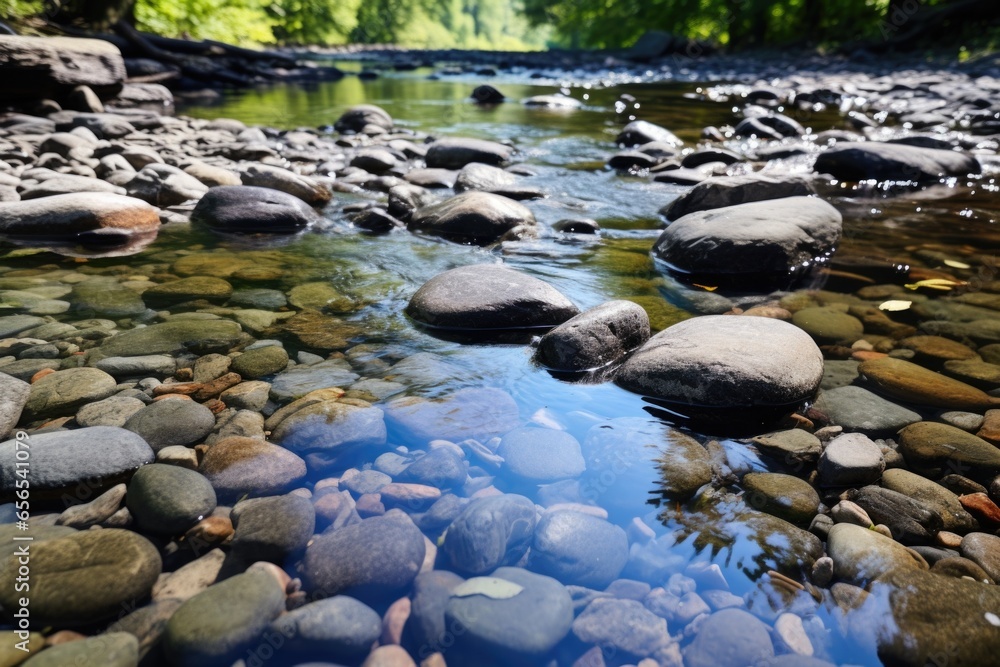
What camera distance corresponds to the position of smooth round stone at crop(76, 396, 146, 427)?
200 cm

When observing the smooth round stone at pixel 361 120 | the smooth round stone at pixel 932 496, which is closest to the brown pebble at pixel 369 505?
the smooth round stone at pixel 932 496

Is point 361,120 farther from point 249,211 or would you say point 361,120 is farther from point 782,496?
point 782,496

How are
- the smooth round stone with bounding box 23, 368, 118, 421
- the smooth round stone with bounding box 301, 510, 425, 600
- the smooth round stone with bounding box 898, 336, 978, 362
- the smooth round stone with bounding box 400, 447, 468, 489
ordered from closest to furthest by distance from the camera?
the smooth round stone with bounding box 301, 510, 425, 600 → the smooth round stone with bounding box 400, 447, 468, 489 → the smooth round stone with bounding box 23, 368, 118, 421 → the smooth round stone with bounding box 898, 336, 978, 362

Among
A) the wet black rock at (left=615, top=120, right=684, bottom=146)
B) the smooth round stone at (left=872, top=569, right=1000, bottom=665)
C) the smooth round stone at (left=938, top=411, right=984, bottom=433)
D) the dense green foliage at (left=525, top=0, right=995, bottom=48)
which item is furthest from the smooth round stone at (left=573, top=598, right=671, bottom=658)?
the dense green foliage at (left=525, top=0, right=995, bottom=48)

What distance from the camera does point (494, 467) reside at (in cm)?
191

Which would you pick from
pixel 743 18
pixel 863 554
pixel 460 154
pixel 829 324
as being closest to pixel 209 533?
pixel 863 554

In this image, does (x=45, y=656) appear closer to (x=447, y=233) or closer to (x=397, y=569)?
(x=397, y=569)

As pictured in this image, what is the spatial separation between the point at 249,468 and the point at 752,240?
2.84 metres

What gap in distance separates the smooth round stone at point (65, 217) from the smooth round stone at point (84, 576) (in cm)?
305

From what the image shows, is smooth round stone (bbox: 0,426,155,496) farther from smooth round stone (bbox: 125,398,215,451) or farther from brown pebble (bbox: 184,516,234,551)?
brown pebble (bbox: 184,516,234,551)

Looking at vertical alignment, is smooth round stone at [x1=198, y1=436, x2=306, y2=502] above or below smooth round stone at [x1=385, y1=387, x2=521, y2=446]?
above

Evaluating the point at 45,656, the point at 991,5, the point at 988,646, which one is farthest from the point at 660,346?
the point at 991,5

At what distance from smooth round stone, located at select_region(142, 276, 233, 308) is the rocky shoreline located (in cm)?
A: 2

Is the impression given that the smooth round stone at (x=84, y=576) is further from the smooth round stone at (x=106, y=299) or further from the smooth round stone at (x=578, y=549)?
the smooth round stone at (x=106, y=299)
